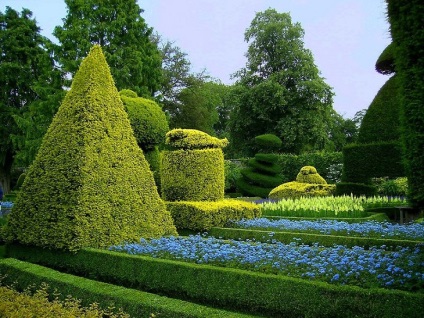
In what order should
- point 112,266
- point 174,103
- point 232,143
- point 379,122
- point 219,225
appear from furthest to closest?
point 232,143 → point 174,103 → point 379,122 → point 219,225 → point 112,266

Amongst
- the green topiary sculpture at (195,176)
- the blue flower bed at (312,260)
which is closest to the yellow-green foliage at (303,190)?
the green topiary sculpture at (195,176)

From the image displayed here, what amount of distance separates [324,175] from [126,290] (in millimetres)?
24975

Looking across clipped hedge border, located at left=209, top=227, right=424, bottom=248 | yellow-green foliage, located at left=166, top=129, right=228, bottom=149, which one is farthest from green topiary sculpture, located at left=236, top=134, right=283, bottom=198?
clipped hedge border, located at left=209, top=227, right=424, bottom=248

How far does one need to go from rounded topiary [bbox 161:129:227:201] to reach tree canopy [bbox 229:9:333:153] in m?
24.5

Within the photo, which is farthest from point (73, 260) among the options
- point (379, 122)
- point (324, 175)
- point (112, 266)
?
point (324, 175)

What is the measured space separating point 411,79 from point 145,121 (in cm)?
A: 1298

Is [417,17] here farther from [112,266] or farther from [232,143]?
[232,143]

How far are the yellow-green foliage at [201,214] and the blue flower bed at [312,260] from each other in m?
2.61

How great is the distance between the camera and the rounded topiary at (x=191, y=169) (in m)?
12.0

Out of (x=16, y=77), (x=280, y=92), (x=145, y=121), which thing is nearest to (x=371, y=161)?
(x=145, y=121)

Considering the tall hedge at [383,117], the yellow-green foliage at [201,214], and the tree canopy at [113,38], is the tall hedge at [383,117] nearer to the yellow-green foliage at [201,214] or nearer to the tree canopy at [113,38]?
the yellow-green foliage at [201,214]

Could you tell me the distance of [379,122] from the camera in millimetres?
16578

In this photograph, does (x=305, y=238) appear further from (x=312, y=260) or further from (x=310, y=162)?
(x=310, y=162)

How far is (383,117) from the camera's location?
16.5 m
